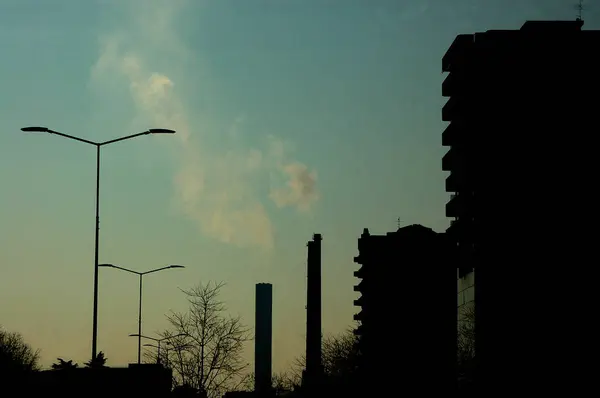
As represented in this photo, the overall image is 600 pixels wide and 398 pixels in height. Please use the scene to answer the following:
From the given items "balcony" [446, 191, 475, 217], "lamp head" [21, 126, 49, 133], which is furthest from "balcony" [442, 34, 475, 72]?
"lamp head" [21, 126, 49, 133]

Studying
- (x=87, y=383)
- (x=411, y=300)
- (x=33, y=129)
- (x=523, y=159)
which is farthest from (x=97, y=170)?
(x=411, y=300)

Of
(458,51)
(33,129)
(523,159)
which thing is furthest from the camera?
(458,51)

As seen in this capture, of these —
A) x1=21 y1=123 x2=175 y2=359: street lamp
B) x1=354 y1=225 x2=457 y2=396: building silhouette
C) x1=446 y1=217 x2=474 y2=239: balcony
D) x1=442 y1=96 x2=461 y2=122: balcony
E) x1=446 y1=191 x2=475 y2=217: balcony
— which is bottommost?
x1=21 y1=123 x2=175 y2=359: street lamp

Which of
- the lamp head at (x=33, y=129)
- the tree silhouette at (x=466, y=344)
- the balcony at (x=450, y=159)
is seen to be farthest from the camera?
the balcony at (x=450, y=159)

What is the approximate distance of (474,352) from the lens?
13550 cm

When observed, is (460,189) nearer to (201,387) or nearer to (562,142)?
(562,142)

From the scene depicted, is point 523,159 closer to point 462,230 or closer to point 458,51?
point 462,230

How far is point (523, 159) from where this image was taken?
13800cm

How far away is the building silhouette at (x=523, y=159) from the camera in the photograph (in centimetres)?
13138

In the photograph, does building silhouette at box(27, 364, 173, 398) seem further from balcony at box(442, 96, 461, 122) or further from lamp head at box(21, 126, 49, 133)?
balcony at box(442, 96, 461, 122)

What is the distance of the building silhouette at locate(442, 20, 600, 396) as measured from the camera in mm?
131375

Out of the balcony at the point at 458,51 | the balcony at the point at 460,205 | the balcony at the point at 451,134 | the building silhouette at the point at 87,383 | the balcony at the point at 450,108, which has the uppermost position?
the balcony at the point at 458,51

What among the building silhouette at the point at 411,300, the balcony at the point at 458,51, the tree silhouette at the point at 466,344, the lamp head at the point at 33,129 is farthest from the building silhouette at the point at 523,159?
the lamp head at the point at 33,129

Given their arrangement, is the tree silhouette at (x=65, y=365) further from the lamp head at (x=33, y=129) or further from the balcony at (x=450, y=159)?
the balcony at (x=450, y=159)
